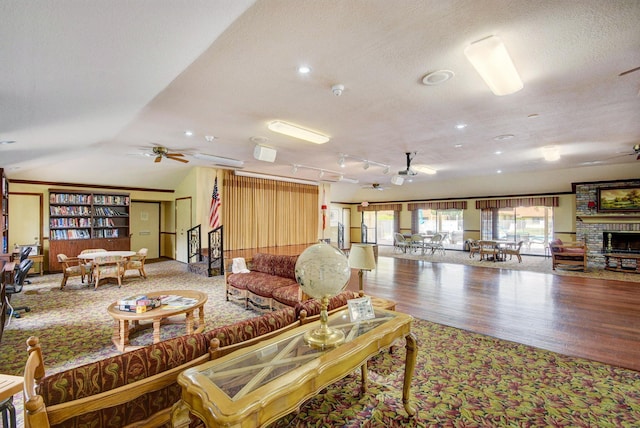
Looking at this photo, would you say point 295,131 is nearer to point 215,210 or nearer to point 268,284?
point 268,284

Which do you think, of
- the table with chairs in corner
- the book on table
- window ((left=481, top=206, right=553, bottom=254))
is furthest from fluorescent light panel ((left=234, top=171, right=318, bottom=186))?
window ((left=481, top=206, right=553, bottom=254))

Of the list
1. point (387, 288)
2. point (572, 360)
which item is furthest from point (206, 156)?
point (572, 360)

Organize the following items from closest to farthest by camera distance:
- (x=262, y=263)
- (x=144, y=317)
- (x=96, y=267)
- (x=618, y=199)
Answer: (x=144, y=317), (x=262, y=263), (x=96, y=267), (x=618, y=199)

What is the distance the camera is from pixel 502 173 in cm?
967

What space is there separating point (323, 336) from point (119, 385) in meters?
1.05

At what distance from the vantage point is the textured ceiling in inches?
68.2

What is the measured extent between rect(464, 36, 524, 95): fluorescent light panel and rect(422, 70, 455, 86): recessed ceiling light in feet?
1.11

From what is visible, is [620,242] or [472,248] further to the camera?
[472,248]

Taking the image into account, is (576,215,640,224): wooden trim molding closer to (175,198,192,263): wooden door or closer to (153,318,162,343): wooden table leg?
(153,318,162,343): wooden table leg

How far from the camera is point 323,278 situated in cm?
176

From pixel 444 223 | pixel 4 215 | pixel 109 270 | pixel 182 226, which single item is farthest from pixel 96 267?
pixel 444 223

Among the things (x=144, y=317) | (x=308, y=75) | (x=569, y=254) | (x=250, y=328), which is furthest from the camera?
(x=569, y=254)

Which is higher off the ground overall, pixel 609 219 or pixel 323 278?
pixel 609 219

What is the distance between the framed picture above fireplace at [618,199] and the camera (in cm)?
824
